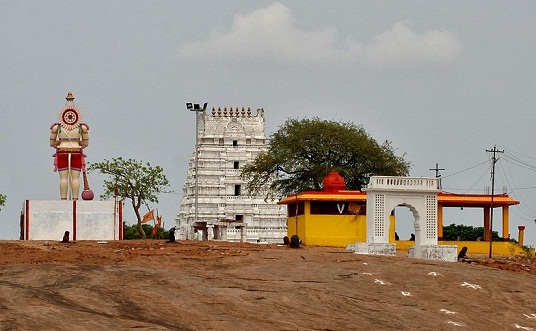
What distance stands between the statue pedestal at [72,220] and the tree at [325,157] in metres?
26.9

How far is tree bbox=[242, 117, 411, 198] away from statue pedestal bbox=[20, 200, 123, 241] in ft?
88.1

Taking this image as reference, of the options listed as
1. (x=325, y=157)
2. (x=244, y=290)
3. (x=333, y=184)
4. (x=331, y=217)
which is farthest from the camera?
(x=325, y=157)

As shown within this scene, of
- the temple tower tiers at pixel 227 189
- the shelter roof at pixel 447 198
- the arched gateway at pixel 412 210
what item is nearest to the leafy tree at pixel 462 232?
the temple tower tiers at pixel 227 189

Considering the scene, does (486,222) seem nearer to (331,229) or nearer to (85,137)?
(331,229)

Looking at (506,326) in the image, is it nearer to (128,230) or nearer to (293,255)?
(293,255)

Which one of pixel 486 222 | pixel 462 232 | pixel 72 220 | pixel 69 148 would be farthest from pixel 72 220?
pixel 462 232

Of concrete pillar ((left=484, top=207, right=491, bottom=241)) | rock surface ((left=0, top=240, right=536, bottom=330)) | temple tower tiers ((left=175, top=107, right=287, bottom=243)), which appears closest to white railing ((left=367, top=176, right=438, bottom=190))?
rock surface ((left=0, top=240, right=536, bottom=330))

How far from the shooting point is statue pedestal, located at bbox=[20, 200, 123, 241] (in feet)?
207

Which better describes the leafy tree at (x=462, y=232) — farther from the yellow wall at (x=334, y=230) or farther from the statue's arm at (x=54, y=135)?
the statue's arm at (x=54, y=135)

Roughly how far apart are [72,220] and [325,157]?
98.2ft

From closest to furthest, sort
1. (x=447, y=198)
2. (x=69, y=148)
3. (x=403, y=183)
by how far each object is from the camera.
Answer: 1. (x=403, y=183)
2. (x=69, y=148)
3. (x=447, y=198)

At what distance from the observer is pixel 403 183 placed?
194 ft

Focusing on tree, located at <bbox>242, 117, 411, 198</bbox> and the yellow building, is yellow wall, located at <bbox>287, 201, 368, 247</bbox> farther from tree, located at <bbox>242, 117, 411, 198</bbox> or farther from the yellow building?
tree, located at <bbox>242, 117, 411, 198</bbox>

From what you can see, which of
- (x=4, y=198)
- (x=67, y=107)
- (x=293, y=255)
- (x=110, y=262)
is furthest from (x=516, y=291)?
(x=4, y=198)
